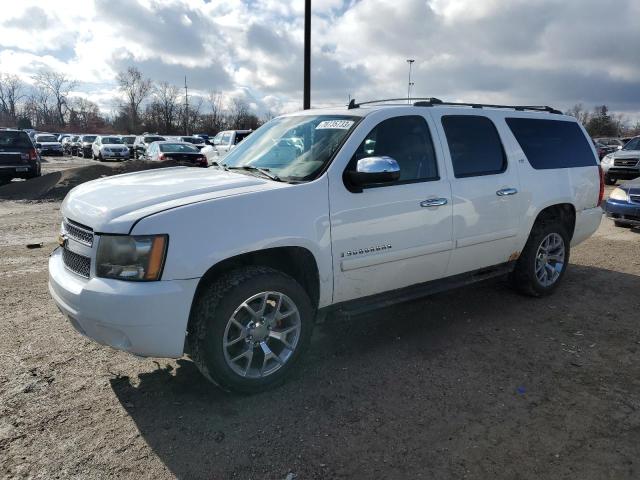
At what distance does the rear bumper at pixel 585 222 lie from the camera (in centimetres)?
541

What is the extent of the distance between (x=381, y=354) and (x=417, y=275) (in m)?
0.71

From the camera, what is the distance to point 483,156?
4398mm

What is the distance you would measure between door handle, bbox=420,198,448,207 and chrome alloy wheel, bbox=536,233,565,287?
1.76 meters

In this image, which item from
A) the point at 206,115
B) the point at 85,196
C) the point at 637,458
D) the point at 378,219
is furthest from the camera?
the point at 206,115

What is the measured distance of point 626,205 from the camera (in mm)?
8789

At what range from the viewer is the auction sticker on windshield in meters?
3.72

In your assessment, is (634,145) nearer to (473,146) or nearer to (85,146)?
(473,146)

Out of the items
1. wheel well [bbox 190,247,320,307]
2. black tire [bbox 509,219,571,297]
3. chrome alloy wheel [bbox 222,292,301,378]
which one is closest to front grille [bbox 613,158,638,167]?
black tire [bbox 509,219,571,297]

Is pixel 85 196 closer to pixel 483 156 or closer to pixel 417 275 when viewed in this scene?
pixel 417 275

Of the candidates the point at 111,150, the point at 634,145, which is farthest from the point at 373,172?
the point at 111,150

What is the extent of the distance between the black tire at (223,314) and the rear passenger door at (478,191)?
1.73 meters

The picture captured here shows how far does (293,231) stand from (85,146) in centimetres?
4171

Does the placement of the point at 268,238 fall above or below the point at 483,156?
below

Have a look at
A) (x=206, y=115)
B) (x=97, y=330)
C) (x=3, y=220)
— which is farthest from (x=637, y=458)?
(x=206, y=115)
